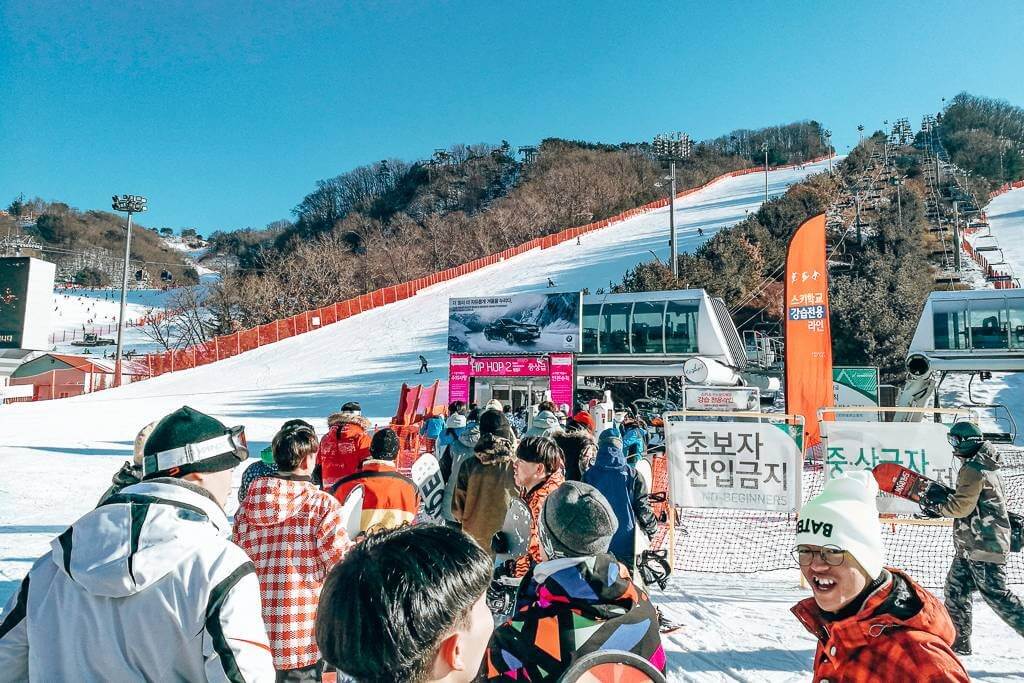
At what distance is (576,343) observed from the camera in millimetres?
18344

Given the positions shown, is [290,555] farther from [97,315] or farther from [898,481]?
[97,315]

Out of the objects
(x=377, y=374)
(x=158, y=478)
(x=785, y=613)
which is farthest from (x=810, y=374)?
(x=377, y=374)

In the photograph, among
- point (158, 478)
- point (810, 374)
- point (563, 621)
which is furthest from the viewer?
point (810, 374)

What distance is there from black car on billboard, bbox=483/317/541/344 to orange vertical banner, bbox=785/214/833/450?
7.29 metres

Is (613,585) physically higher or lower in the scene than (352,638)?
lower

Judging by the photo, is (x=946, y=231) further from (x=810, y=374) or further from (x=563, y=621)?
(x=563, y=621)

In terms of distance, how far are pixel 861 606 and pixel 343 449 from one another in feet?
13.1

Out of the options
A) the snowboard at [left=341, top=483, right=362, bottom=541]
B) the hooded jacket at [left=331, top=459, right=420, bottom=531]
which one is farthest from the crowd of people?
the hooded jacket at [left=331, top=459, right=420, bottom=531]

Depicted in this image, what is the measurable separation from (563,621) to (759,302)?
3216cm

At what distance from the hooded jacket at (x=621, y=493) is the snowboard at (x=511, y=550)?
28.7 inches

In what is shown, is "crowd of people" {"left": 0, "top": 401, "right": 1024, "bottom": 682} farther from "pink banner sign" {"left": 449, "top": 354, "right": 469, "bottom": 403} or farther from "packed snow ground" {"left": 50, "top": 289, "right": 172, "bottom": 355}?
"packed snow ground" {"left": 50, "top": 289, "right": 172, "bottom": 355}

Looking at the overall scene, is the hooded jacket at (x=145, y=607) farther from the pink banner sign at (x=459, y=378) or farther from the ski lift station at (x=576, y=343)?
the pink banner sign at (x=459, y=378)

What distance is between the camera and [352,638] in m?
1.09

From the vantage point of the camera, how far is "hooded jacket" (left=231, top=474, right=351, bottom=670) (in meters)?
2.58
